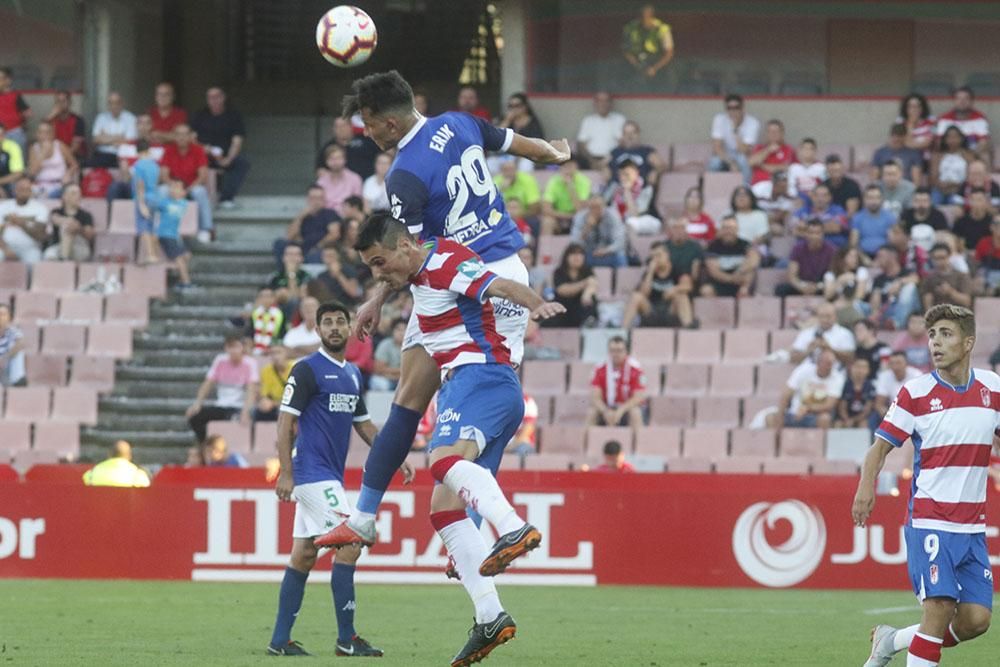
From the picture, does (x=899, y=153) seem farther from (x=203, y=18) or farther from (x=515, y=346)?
(x=515, y=346)

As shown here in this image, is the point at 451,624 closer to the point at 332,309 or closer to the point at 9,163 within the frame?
the point at 332,309

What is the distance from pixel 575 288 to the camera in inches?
784

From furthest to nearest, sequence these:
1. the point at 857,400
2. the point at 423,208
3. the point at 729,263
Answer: the point at 729,263, the point at 857,400, the point at 423,208

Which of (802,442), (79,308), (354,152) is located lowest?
(802,442)

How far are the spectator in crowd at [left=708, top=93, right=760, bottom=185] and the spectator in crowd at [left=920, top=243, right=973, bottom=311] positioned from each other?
304 cm

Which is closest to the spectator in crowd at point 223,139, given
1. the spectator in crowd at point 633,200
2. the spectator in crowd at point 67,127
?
the spectator in crowd at point 67,127

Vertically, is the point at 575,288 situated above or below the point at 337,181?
below

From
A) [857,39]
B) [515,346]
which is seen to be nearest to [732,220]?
[857,39]

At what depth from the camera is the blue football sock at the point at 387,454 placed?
8.98 m

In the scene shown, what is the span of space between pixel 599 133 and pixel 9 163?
7237mm

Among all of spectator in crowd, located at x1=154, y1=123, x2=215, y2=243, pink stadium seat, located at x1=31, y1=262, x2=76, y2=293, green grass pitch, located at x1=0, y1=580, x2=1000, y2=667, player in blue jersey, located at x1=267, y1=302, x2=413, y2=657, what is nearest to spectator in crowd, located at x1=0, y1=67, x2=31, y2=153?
spectator in crowd, located at x1=154, y1=123, x2=215, y2=243

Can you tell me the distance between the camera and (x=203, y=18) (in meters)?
26.0

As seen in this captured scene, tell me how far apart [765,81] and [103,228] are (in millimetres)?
8369

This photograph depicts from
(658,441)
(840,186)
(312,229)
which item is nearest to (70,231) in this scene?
(312,229)
